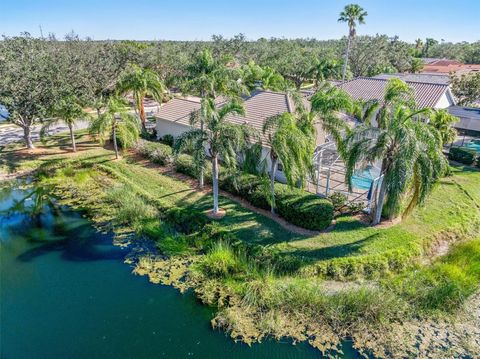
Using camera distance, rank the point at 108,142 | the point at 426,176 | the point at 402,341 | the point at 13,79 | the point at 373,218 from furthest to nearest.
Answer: the point at 108,142 < the point at 13,79 < the point at 373,218 < the point at 426,176 < the point at 402,341

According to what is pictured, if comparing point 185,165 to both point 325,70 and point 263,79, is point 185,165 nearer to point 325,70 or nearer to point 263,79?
point 263,79

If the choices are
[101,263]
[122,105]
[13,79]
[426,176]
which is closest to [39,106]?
[13,79]

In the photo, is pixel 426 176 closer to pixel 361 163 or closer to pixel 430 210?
pixel 361 163

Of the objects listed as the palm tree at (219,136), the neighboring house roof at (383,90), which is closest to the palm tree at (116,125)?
the palm tree at (219,136)

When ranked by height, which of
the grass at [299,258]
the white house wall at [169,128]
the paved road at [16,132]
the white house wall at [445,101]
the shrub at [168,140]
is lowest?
the grass at [299,258]

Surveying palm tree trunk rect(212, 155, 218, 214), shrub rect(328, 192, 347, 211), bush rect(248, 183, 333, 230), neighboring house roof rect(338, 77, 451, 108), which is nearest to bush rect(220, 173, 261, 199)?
bush rect(248, 183, 333, 230)

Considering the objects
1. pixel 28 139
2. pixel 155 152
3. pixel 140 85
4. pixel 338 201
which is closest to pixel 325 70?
pixel 140 85

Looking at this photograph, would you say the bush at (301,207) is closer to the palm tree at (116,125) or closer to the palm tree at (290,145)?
the palm tree at (290,145)
